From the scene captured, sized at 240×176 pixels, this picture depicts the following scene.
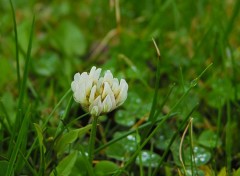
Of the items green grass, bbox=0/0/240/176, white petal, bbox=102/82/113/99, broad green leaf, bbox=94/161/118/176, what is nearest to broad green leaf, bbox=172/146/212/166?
green grass, bbox=0/0/240/176

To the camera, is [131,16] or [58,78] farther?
[131,16]

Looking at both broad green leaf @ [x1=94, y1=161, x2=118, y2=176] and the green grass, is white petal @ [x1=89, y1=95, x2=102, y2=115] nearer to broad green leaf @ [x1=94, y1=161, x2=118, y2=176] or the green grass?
the green grass

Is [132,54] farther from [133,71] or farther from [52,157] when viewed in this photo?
[52,157]

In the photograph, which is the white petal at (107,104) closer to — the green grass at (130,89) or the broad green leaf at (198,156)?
the green grass at (130,89)

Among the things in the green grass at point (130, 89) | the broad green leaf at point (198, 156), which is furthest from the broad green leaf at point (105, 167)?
the broad green leaf at point (198, 156)

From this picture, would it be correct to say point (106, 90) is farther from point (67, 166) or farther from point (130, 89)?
point (130, 89)

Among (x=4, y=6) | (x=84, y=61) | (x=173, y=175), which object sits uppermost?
(x=4, y=6)

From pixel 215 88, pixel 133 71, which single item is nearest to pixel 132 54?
pixel 133 71
